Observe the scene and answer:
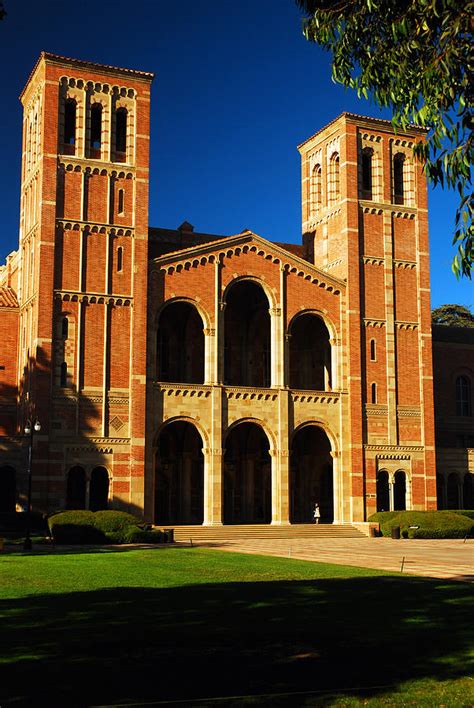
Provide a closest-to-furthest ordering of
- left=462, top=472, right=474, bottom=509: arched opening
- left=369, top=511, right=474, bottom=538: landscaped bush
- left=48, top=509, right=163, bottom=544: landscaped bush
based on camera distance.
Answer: left=48, top=509, right=163, bottom=544: landscaped bush → left=369, top=511, right=474, bottom=538: landscaped bush → left=462, top=472, right=474, bottom=509: arched opening

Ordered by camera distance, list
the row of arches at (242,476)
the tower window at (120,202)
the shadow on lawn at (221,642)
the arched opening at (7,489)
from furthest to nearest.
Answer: the row of arches at (242,476) → the tower window at (120,202) → the arched opening at (7,489) → the shadow on lawn at (221,642)

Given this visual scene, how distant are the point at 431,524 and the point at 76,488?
17300mm

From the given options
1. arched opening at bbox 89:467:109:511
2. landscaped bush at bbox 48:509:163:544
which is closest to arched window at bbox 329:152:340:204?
arched opening at bbox 89:467:109:511

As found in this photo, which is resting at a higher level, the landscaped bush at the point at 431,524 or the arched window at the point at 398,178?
the arched window at the point at 398,178

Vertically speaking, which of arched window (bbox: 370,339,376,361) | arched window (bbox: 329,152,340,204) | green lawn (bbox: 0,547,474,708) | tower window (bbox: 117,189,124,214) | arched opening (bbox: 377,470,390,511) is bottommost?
green lawn (bbox: 0,547,474,708)

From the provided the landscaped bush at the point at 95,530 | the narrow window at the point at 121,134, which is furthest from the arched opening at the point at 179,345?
the landscaped bush at the point at 95,530

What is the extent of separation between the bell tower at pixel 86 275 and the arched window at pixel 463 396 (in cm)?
2514

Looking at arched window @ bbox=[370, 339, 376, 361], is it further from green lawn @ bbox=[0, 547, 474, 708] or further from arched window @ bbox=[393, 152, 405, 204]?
green lawn @ bbox=[0, 547, 474, 708]

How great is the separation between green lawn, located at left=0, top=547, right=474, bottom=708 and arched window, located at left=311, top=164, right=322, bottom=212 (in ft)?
124

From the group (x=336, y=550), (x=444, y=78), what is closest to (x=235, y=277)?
(x=336, y=550)

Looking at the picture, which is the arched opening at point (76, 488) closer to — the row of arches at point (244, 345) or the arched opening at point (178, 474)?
the arched opening at point (178, 474)

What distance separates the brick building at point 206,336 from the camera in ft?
148

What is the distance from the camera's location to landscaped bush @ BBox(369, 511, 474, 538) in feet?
142

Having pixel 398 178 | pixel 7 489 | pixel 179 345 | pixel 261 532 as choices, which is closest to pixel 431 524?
pixel 261 532
